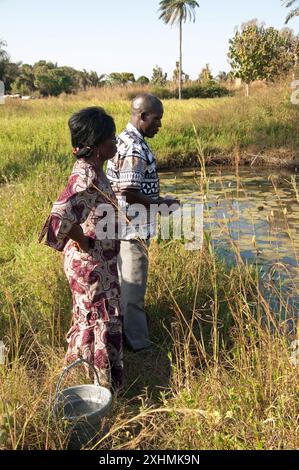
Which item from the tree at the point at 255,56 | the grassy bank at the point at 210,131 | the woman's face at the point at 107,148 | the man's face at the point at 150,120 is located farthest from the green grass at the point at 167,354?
the tree at the point at 255,56

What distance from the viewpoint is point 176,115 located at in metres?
13.0

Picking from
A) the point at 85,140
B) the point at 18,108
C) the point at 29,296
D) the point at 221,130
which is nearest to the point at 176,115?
the point at 221,130

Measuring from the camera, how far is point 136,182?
2.56m

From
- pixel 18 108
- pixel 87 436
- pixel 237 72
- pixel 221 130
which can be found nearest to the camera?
pixel 87 436

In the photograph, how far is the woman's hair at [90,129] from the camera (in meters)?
2.16

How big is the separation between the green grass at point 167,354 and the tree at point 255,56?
57.3ft

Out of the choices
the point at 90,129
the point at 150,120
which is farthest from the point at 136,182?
the point at 90,129

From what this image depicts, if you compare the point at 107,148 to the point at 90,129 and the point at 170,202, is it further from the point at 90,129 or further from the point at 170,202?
the point at 170,202

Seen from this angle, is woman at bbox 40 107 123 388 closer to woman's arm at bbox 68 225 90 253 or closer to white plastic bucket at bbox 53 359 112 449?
woman's arm at bbox 68 225 90 253

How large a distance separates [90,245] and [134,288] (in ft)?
2.31

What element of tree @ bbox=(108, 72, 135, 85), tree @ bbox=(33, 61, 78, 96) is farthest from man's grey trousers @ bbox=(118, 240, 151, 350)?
tree @ bbox=(108, 72, 135, 85)

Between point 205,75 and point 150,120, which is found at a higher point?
point 205,75

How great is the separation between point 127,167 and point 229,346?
1342mm

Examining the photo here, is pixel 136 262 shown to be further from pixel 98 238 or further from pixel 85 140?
pixel 85 140
